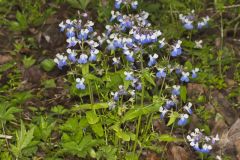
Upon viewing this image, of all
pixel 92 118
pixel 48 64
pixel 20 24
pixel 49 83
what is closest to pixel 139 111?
pixel 92 118

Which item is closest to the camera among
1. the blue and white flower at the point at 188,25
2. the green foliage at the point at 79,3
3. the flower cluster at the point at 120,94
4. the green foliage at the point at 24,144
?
the green foliage at the point at 24,144

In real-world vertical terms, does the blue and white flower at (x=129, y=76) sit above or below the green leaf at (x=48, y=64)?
above

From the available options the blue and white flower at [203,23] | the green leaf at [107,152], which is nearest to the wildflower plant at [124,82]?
the green leaf at [107,152]

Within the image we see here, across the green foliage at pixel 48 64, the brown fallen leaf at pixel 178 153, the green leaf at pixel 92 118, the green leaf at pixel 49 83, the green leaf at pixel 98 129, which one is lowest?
the brown fallen leaf at pixel 178 153

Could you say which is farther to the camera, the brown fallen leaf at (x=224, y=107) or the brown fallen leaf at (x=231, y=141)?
the brown fallen leaf at (x=224, y=107)

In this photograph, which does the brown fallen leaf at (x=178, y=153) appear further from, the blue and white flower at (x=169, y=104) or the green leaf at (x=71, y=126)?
the green leaf at (x=71, y=126)

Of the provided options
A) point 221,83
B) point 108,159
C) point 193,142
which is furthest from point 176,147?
point 221,83

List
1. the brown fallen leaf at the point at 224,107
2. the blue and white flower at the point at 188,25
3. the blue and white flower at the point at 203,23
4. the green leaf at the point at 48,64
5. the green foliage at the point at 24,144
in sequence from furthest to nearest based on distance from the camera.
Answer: the blue and white flower at the point at 203,23, the blue and white flower at the point at 188,25, the green leaf at the point at 48,64, the brown fallen leaf at the point at 224,107, the green foliage at the point at 24,144

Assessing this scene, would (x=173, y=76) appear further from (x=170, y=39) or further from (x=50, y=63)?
(x=50, y=63)
